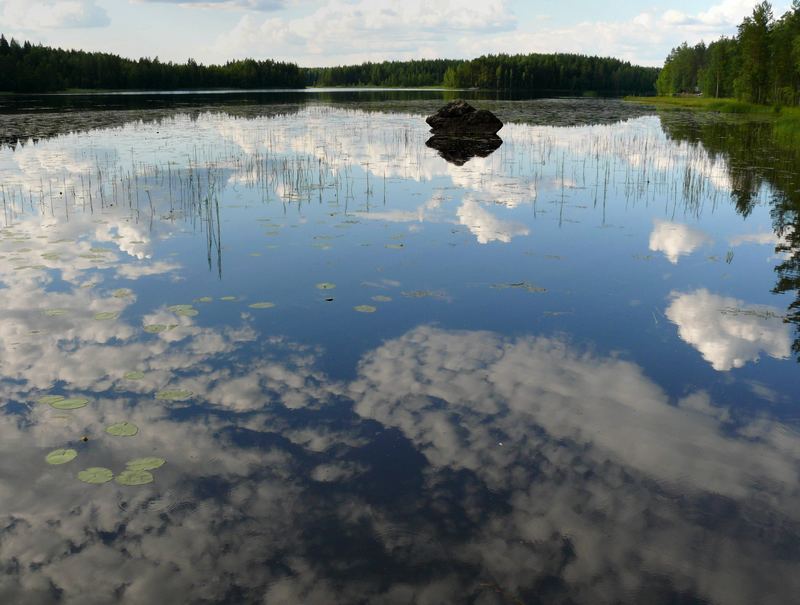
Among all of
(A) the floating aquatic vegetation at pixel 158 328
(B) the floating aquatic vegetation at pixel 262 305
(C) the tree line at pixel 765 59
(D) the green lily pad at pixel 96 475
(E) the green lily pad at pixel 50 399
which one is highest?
(C) the tree line at pixel 765 59

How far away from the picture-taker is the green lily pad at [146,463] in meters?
5.69

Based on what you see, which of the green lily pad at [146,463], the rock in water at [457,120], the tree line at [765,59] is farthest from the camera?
the tree line at [765,59]

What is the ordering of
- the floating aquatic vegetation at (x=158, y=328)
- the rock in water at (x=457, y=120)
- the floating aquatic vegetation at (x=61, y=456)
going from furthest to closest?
the rock in water at (x=457, y=120), the floating aquatic vegetation at (x=158, y=328), the floating aquatic vegetation at (x=61, y=456)

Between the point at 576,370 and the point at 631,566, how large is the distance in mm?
3302

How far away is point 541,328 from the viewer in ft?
29.6

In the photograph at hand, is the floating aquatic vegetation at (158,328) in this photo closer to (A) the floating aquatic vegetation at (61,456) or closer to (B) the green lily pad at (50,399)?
(B) the green lily pad at (50,399)

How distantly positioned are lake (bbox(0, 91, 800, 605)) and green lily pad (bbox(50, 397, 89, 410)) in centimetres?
3

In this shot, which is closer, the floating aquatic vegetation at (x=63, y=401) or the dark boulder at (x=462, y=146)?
the floating aquatic vegetation at (x=63, y=401)

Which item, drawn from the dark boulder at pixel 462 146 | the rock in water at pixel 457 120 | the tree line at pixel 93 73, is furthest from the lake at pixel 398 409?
the tree line at pixel 93 73

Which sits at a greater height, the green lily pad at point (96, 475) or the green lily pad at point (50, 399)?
the green lily pad at point (50, 399)

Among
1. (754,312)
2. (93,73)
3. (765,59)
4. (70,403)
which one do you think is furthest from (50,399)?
(93,73)

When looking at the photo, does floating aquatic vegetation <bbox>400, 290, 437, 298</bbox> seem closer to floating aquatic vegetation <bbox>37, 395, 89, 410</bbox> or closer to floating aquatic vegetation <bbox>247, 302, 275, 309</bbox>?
floating aquatic vegetation <bbox>247, 302, 275, 309</bbox>

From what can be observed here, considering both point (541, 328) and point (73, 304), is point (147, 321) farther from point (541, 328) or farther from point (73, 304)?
point (541, 328)

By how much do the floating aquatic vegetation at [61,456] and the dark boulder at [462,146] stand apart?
22216mm
